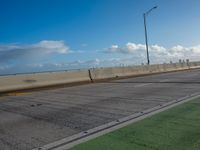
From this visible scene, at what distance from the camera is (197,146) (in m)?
4.08

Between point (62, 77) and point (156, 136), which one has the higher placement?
point (62, 77)

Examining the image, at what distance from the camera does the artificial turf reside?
4211 millimetres

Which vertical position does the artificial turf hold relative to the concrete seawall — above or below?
below

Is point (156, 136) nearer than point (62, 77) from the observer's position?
Yes

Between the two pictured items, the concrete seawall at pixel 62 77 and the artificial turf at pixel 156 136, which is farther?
the concrete seawall at pixel 62 77

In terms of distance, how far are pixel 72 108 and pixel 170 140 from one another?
4.49 meters

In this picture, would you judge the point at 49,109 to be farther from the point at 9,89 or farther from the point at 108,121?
the point at 9,89

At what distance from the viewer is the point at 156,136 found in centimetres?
469

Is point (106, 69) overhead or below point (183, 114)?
overhead

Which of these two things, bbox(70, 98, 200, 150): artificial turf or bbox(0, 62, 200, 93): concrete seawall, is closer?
bbox(70, 98, 200, 150): artificial turf

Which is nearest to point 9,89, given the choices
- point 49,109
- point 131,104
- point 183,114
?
point 49,109

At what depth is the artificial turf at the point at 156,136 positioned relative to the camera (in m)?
4.21

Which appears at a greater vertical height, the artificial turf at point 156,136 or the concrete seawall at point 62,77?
the concrete seawall at point 62,77

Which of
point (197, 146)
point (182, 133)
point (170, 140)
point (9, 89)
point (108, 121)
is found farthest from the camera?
point (9, 89)
